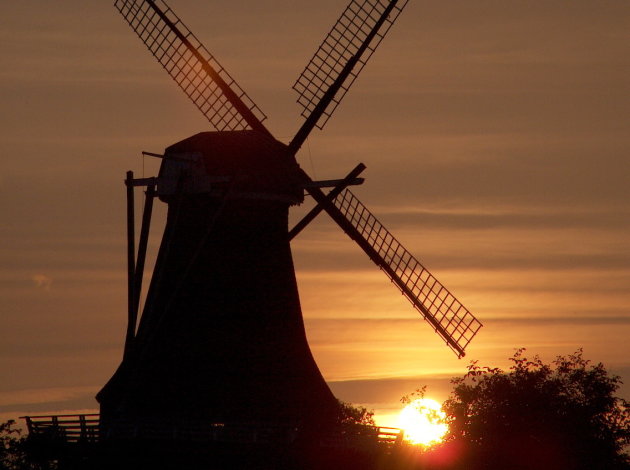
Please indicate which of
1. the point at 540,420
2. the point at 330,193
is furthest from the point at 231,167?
the point at 540,420

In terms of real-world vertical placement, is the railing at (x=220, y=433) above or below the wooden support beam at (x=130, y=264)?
below

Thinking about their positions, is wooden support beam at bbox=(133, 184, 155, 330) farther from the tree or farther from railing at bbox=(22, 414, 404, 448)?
the tree

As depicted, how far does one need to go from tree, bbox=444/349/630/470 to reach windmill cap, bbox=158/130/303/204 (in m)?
12.4

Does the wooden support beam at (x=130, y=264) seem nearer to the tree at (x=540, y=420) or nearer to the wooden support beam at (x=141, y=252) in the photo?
the wooden support beam at (x=141, y=252)

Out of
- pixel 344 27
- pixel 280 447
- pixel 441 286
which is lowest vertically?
pixel 280 447

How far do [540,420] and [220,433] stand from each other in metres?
14.4

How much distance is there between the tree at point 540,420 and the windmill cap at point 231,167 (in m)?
12.4

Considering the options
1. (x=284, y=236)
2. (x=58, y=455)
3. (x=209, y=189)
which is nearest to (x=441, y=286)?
(x=284, y=236)

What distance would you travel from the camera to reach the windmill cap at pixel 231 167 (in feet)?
121

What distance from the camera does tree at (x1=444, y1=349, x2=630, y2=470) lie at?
144ft

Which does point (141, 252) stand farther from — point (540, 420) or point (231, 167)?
point (540, 420)

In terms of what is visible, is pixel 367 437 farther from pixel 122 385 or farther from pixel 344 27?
pixel 344 27

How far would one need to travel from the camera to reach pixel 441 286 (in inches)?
1603

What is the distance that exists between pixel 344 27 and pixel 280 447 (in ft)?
45.3
